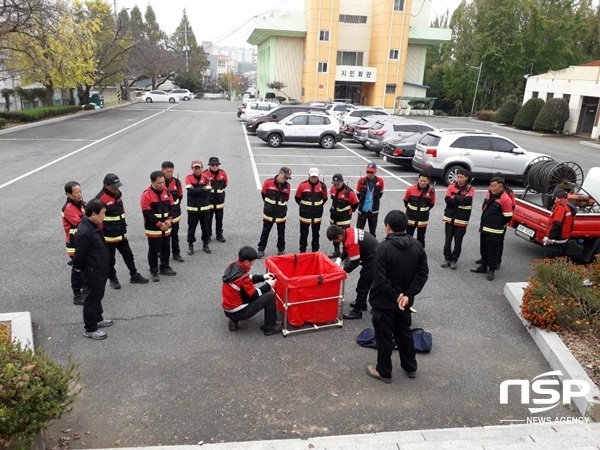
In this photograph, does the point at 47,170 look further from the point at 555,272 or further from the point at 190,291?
the point at 555,272

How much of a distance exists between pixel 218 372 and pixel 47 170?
1264cm

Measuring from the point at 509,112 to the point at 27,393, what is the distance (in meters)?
43.1

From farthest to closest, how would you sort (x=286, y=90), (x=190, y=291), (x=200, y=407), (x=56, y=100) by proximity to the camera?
(x=286, y=90)
(x=56, y=100)
(x=190, y=291)
(x=200, y=407)

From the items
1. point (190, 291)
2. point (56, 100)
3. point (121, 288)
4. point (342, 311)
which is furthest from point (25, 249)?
point (56, 100)

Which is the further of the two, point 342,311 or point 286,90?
point 286,90

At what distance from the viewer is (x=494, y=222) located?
762 centimetres

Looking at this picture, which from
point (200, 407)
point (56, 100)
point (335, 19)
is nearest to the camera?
point (200, 407)

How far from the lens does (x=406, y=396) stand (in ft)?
15.6

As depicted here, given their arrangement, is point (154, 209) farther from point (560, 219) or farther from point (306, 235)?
point (560, 219)

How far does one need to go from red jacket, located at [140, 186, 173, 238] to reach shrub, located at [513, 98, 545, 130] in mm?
35181

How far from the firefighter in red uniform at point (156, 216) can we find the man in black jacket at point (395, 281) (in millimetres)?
3782

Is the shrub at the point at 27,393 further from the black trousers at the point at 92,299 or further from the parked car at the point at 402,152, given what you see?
the parked car at the point at 402,152

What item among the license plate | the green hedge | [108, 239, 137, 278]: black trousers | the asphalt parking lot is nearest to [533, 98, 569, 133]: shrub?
the asphalt parking lot

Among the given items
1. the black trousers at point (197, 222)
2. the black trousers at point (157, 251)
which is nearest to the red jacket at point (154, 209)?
the black trousers at point (157, 251)
